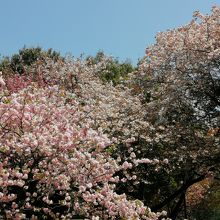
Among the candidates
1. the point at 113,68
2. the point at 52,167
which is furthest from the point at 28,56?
the point at 52,167

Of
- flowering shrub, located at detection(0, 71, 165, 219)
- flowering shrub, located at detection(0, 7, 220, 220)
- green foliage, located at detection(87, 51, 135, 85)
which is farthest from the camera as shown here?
green foliage, located at detection(87, 51, 135, 85)

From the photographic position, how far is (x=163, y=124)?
61.6 ft

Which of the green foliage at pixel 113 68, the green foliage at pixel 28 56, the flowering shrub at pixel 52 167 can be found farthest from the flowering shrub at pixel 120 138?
the green foliage at pixel 28 56

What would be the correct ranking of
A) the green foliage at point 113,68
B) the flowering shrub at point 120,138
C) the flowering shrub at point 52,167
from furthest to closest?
the green foliage at point 113,68 → the flowering shrub at point 120,138 → the flowering shrub at point 52,167

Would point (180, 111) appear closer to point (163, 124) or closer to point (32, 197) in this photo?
point (163, 124)

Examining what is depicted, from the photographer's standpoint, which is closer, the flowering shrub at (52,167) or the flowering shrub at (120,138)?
the flowering shrub at (52,167)

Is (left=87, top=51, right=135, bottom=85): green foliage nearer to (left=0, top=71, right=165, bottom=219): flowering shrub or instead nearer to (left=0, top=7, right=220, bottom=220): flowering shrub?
(left=0, top=7, right=220, bottom=220): flowering shrub

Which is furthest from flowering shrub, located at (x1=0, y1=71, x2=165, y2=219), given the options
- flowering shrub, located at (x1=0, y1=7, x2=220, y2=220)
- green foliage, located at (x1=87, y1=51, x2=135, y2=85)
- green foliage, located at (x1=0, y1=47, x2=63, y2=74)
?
green foliage, located at (x1=0, y1=47, x2=63, y2=74)

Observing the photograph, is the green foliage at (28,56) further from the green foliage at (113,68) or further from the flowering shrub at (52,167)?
the flowering shrub at (52,167)

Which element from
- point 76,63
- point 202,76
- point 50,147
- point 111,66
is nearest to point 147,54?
point 202,76

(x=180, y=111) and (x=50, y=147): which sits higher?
(x=180, y=111)

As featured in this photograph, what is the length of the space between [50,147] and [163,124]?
34.4ft

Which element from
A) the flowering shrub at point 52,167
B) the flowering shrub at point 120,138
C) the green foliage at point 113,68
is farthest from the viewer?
the green foliage at point 113,68

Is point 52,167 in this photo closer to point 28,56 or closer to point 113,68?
point 113,68
